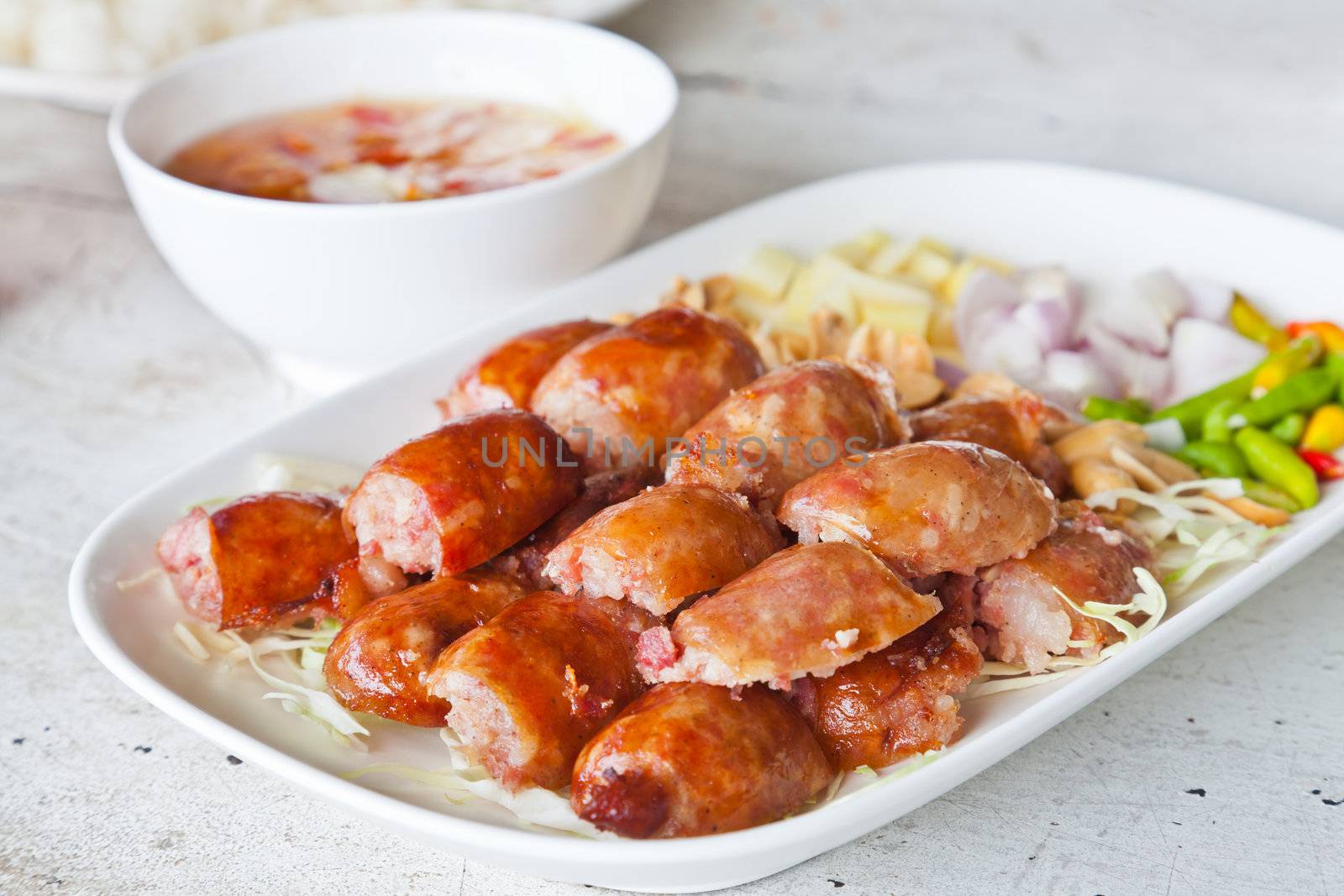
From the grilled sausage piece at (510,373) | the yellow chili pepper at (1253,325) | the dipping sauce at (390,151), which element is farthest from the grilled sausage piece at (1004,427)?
the dipping sauce at (390,151)

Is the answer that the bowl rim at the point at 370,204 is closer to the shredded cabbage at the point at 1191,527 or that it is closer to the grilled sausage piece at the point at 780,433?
the grilled sausage piece at the point at 780,433

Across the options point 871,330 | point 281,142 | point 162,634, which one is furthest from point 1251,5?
point 162,634

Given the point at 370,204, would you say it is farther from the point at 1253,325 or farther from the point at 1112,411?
the point at 1253,325

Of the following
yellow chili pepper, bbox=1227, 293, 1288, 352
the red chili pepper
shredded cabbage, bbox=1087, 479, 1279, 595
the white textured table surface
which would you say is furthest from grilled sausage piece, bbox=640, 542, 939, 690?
yellow chili pepper, bbox=1227, 293, 1288, 352

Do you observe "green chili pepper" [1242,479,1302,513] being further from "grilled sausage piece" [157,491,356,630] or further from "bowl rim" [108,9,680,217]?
"grilled sausage piece" [157,491,356,630]

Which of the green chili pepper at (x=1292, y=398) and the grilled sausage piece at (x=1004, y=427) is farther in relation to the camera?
the green chili pepper at (x=1292, y=398)

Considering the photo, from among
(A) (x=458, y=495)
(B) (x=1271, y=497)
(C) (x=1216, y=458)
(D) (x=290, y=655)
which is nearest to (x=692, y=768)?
(A) (x=458, y=495)

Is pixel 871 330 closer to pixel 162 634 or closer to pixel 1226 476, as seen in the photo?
pixel 1226 476
